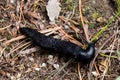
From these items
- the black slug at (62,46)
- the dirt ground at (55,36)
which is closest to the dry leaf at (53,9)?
the dirt ground at (55,36)

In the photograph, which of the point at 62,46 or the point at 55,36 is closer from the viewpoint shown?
the point at 62,46

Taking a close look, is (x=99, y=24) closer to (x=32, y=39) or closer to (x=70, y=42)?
(x=70, y=42)

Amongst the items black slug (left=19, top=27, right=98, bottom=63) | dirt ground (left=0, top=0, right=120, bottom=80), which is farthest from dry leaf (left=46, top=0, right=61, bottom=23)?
black slug (left=19, top=27, right=98, bottom=63)

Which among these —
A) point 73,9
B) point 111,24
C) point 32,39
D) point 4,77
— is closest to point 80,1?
point 73,9

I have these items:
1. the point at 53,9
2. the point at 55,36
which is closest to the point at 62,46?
the point at 55,36

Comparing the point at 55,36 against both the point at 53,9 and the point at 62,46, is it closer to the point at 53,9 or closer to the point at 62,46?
the point at 62,46

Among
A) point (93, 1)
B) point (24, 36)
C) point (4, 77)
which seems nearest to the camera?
point (4, 77)

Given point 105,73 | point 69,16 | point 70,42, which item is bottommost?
point 105,73
